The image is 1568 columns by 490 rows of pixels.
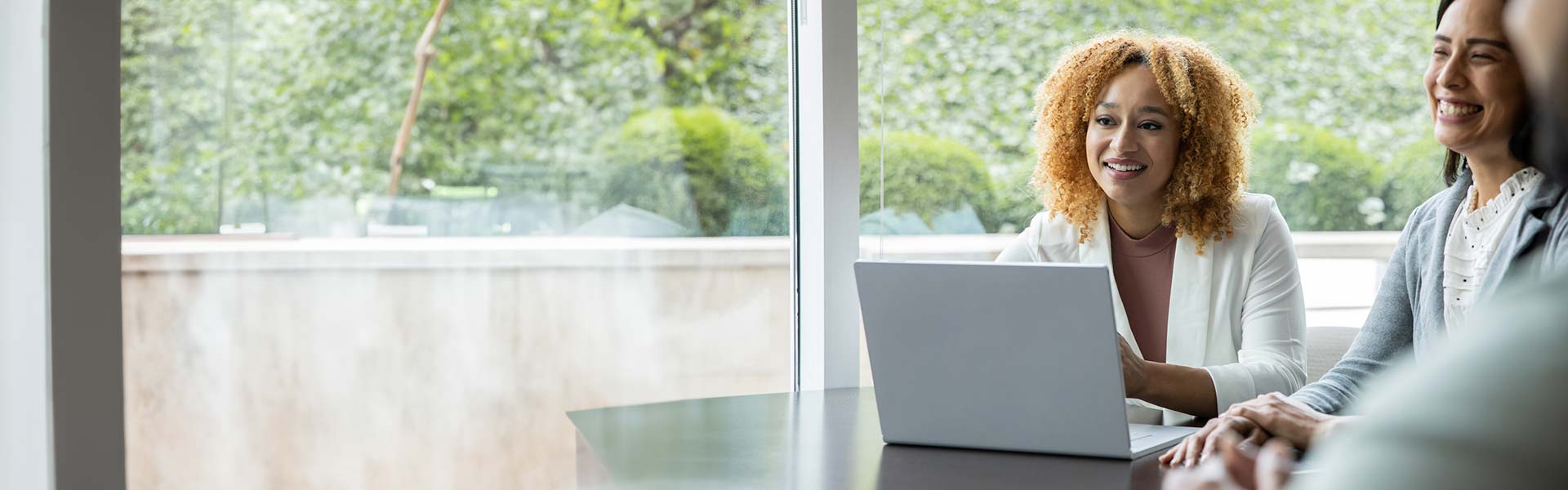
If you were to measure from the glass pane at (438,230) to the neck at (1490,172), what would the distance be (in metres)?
1.21

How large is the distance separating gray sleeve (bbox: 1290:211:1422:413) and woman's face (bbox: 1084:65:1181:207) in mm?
437

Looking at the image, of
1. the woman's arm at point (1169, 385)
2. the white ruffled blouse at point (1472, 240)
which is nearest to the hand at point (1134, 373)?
the woman's arm at point (1169, 385)

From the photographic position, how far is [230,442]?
2006 millimetres

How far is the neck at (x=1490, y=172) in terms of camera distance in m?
1.57

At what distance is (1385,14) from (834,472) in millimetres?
3069

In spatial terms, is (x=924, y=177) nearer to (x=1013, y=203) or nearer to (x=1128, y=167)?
(x=1013, y=203)

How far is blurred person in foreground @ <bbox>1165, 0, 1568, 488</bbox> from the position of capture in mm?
381

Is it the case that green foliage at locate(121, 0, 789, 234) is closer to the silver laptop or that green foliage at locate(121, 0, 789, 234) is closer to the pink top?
the pink top

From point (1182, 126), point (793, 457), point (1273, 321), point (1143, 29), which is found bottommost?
point (793, 457)

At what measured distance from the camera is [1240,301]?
199cm

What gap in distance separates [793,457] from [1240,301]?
0.94m

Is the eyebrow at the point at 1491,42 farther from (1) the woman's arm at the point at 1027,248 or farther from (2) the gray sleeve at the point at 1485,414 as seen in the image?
(2) the gray sleeve at the point at 1485,414

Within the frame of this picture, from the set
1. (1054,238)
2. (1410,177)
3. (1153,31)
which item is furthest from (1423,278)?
(1410,177)


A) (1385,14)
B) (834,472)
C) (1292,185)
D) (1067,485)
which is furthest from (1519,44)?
(1385,14)
